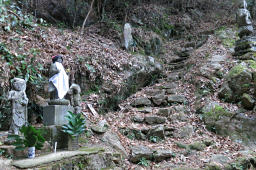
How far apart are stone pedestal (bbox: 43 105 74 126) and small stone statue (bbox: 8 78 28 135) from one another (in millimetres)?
446

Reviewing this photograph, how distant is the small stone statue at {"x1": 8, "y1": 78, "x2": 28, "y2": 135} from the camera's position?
4492 millimetres

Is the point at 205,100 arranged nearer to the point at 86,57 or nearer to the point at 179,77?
the point at 179,77

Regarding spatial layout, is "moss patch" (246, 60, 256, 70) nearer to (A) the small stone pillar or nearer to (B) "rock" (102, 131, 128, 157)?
(B) "rock" (102, 131, 128, 157)

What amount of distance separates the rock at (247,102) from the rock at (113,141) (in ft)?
13.5

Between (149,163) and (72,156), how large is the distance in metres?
2.11

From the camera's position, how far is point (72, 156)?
4.11 meters

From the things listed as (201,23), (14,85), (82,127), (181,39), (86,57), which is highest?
(201,23)

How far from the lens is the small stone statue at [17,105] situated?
4492mm

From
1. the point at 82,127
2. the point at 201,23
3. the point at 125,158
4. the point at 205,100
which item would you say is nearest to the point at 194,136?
the point at 205,100

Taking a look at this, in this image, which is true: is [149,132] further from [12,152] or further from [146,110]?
[12,152]

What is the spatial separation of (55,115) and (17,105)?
0.79 m

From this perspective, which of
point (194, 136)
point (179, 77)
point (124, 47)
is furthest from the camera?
point (124, 47)

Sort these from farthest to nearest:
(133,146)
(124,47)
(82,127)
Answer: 1. (124,47)
2. (133,146)
3. (82,127)

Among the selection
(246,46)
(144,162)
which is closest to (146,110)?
(144,162)
